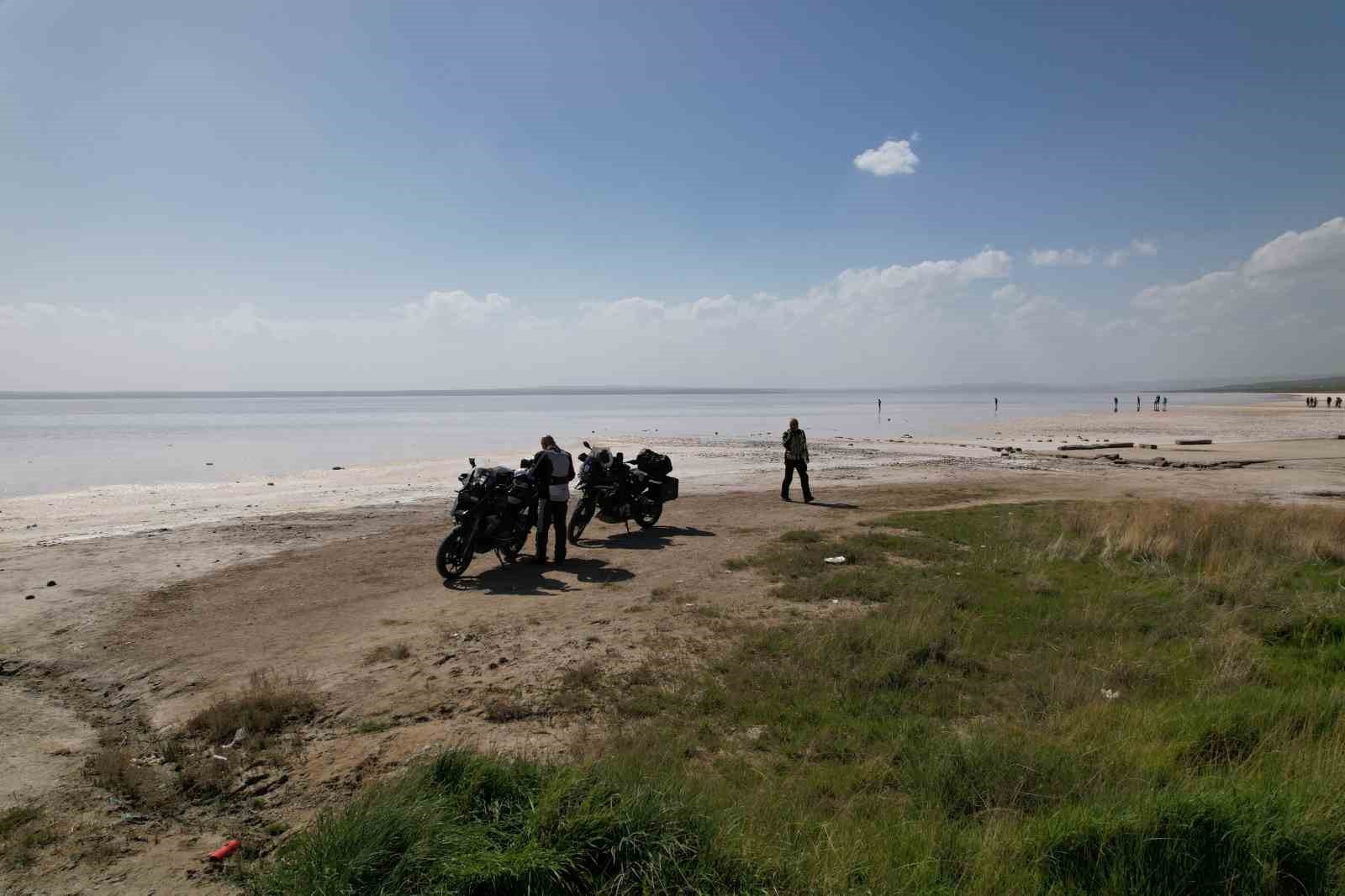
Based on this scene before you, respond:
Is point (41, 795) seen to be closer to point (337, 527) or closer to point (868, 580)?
point (868, 580)

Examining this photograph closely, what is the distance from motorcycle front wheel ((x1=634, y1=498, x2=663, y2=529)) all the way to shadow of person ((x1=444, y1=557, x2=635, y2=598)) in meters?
2.35

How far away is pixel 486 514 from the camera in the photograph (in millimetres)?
10422

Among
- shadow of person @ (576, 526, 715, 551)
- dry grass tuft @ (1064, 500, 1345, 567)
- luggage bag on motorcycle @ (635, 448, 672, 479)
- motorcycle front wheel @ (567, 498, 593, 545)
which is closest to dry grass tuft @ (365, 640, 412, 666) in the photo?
shadow of person @ (576, 526, 715, 551)

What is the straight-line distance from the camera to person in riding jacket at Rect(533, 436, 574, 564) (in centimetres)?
1081

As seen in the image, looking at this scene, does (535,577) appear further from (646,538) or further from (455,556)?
(646,538)

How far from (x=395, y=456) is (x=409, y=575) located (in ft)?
75.9

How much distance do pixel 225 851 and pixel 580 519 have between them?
9253 millimetres

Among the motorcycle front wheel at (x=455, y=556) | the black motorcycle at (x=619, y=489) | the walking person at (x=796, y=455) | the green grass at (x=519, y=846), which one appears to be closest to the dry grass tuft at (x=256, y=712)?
the green grass at (x=519, y=846)

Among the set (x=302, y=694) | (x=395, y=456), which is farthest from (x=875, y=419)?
(x=302, y=694)

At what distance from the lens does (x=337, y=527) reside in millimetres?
14414

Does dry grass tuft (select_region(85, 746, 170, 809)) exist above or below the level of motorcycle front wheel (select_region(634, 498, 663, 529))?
below

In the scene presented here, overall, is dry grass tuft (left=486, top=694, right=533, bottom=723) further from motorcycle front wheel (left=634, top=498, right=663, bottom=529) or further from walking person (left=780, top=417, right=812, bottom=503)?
walking person (left=780, top=417, right=812, bottom=503)

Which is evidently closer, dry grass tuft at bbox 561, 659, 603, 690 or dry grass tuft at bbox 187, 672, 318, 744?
dry grass tuft at bbox 187, 672, 318, 744

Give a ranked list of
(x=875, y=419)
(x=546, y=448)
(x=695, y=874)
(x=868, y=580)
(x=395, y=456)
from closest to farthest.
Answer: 1. (x=695, y=874)
2. (x=868, y=580)
3. (x=546, y=448)
4. (x=395, y=456)
5. (x=875, y=419)
